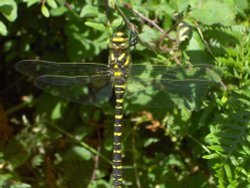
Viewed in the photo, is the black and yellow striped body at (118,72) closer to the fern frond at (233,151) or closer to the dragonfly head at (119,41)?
the dragonfly head at (119,41)

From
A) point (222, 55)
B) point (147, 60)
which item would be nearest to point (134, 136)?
point (147, 60)

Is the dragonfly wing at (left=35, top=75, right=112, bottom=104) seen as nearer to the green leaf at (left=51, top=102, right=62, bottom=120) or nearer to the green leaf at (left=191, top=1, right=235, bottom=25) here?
the green leaf at (left=51, top=102, right=62, bottom=120)

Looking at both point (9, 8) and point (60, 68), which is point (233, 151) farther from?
point (9, 8)

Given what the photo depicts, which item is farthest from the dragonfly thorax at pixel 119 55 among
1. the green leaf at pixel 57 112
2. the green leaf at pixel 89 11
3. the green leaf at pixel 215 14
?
the green leaf at pixel 57 112

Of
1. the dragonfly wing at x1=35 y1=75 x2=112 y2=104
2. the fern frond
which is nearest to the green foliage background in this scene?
the fern frond

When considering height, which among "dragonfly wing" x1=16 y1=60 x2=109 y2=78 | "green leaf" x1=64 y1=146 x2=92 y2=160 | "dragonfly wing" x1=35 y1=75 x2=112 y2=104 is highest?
"dragonfly wing" x1=16 y1=60 x2=109 y2=78

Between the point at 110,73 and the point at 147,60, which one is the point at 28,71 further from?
the point at 147,60
